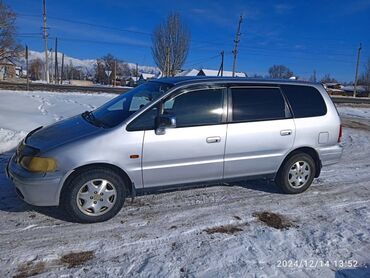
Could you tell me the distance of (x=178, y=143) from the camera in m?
4.08

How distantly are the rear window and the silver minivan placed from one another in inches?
0.7

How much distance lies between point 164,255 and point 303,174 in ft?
9.22

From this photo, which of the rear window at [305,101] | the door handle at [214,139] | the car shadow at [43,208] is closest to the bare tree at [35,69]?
the car shadow at [43,208]

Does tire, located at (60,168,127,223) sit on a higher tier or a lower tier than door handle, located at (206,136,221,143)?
lower

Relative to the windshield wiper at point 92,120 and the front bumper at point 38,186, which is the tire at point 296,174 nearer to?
the windshield wiper at point 92,120

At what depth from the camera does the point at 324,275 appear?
2984mm

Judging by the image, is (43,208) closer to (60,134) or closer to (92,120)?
(60,134)

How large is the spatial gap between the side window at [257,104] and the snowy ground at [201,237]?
122 centimetres

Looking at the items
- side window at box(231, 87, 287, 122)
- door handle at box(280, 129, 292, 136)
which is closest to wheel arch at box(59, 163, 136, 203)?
side window at box(231, 87, 287, 122)

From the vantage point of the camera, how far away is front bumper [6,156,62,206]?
3621 millimetres

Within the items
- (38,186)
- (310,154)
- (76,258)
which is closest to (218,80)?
(310,154)

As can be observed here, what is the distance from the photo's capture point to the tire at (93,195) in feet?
12.3

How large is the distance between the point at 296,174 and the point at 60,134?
3488mm

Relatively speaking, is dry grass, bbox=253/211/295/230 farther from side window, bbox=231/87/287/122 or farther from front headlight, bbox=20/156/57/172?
front headlight, bbox=20/156/57/172
